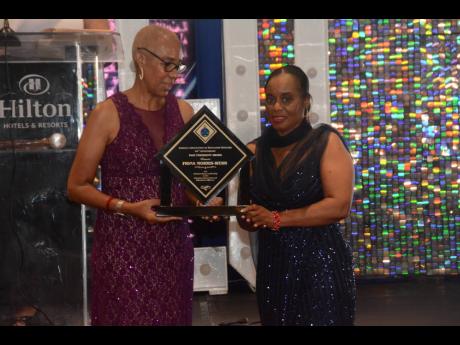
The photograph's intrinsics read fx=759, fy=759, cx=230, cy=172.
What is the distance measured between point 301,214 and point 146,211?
595mm

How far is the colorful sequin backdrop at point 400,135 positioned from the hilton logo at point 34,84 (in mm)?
3003

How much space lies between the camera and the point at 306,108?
9.79 ft

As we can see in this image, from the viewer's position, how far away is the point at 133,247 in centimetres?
272

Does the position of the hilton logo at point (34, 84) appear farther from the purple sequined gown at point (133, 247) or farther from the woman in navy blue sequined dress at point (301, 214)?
the woman in navy blue sequined dress at point (301, 214)

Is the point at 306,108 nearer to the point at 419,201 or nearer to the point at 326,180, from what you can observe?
the point at 326,180

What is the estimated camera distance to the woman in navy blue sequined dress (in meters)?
2.85

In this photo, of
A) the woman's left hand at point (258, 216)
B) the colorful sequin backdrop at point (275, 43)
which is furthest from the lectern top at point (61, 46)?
the colorful sequin backdrop at point (275, 43)

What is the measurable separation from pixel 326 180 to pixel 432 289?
370 centimetres

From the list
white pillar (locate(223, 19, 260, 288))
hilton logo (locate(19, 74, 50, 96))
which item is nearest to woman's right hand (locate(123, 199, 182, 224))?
hilton logo (locate(19, 74, 50, 96))

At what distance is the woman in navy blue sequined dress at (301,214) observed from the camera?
285cm

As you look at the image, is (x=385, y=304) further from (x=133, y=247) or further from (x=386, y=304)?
(x=133, y=247)

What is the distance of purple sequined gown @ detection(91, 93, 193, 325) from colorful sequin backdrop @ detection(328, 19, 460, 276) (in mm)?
3757

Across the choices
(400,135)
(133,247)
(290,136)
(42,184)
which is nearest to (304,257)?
(290,136)
